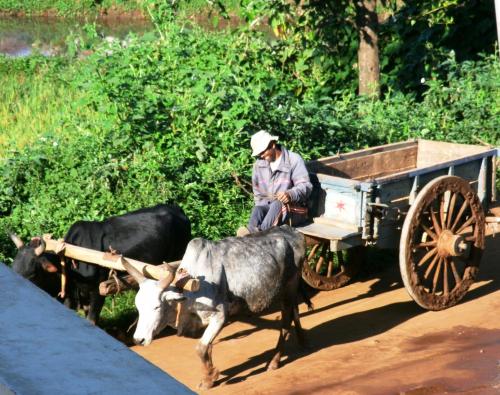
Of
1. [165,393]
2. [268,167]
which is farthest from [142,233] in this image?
[165,393]

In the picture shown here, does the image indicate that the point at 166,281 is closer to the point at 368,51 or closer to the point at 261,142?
the point at 261,142

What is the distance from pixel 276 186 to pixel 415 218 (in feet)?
3.63

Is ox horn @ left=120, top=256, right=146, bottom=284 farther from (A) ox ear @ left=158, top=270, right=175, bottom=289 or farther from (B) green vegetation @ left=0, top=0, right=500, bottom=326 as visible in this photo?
(B) green vegetation @ left=0, top=0, right=500, bottom=326

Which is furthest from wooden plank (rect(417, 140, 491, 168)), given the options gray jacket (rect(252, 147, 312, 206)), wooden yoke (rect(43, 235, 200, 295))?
wooden yoke (rect(43, 235, 200, 295))

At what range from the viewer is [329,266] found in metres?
8.37

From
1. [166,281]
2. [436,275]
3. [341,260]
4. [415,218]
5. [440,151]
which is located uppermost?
[440,151]

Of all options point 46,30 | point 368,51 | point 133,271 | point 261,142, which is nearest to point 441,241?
point 261,142

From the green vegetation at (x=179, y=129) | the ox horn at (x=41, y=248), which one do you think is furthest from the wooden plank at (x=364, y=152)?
the ox horn at (x=41, y=248)

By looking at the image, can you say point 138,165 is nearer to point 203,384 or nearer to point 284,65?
point 203,384

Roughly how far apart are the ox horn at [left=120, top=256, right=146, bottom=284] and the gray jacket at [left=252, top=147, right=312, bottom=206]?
61.4 inches

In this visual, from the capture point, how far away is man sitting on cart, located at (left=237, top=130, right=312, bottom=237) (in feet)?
24.0

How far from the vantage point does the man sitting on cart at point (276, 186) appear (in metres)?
7.32

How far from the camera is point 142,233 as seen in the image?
754 cm

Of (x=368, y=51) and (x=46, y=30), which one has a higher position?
(x=46, y=30)
